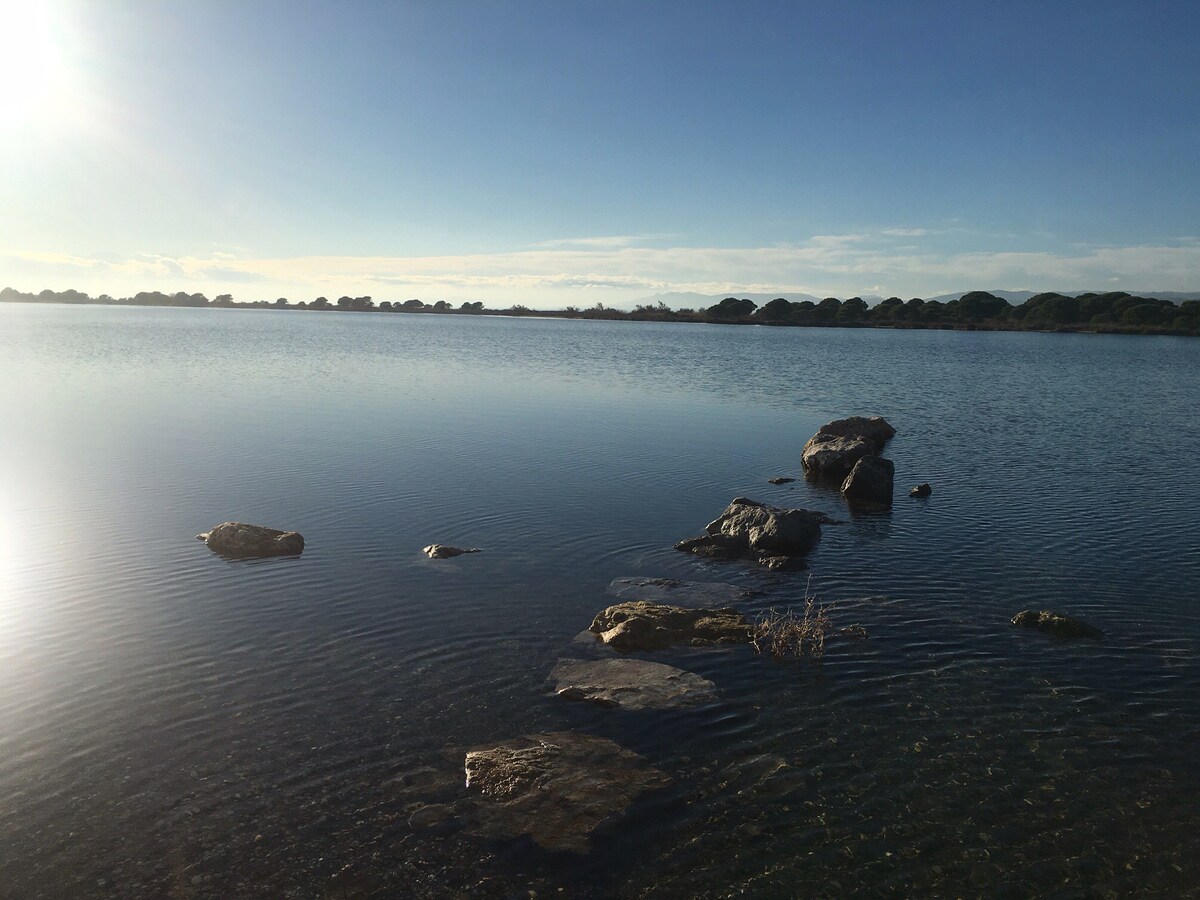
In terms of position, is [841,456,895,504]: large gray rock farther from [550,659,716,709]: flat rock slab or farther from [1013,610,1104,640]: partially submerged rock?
[550,659,716,709]: flat rock slab

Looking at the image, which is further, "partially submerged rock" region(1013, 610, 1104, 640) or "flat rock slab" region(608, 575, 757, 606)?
"flat rock slab" region(608, 575, 757, 606)

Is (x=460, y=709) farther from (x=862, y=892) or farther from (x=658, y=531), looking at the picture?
(x=658, y=531)

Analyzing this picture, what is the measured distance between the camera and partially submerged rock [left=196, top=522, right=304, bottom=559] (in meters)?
23.7

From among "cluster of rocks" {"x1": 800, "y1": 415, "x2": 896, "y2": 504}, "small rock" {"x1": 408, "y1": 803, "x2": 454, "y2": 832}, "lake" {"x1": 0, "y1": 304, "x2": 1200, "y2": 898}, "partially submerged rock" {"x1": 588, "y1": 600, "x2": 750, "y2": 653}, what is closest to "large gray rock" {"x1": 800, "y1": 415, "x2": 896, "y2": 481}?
"cluster of rocks" {"x1": 800, "y1": 415, "x2": 896, "y2": 504}

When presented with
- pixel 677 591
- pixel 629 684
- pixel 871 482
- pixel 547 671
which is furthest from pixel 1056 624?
pixel 871 482

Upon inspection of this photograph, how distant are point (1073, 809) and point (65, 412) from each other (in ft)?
184

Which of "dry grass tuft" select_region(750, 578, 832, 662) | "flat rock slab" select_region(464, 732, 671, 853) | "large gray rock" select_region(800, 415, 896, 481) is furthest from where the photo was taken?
"large gray rock" select_region(800, 415, 896, 481)

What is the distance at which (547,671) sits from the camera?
17109 mm

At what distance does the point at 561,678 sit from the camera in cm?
1677

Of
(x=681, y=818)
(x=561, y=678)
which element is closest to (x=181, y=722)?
(x=561, y=678)

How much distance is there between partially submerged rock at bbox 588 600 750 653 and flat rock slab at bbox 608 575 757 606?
141 centimetres

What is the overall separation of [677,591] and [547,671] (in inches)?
242

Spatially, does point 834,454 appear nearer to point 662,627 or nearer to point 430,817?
point 662,627

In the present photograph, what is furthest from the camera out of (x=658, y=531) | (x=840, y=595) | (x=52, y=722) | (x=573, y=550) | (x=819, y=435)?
(x=819, y=435)
